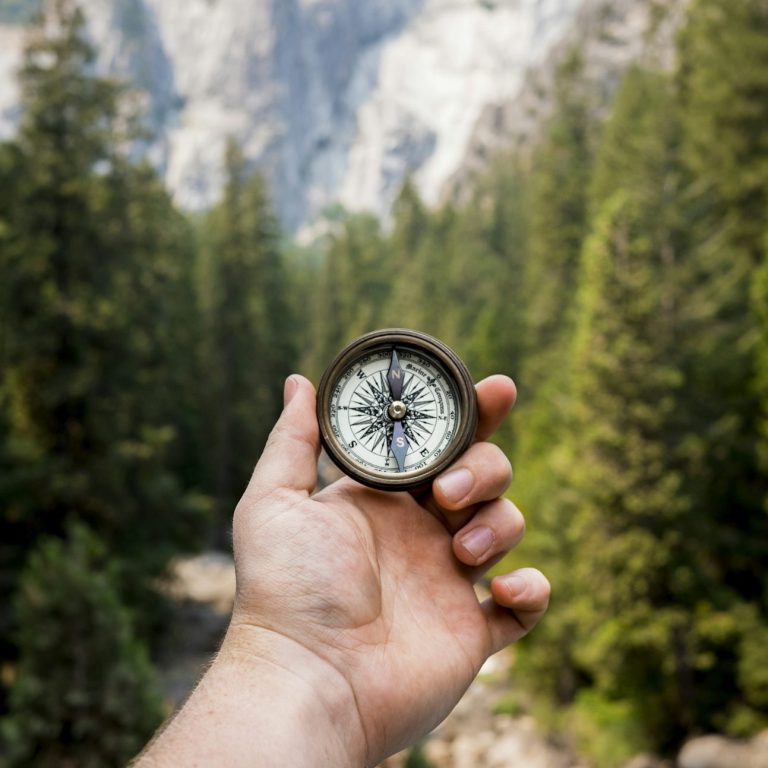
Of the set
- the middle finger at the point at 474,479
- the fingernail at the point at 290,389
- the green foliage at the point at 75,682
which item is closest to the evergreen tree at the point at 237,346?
the green foliage at the point at 75,682

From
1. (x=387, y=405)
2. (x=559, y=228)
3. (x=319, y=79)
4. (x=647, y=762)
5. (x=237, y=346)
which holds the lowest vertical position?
(x=647, y=762)

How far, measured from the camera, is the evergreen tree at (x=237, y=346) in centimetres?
2970

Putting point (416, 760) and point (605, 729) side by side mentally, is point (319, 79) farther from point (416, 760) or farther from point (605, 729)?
point (416, 760)

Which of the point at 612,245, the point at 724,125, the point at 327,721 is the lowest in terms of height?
the point at 327,721

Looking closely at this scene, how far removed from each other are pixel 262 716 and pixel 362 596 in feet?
2.02

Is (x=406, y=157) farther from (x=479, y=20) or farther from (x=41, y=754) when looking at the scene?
(x=41, y=754)

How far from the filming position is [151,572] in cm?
1702

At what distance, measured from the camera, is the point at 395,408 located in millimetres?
3129

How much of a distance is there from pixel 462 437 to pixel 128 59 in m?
179

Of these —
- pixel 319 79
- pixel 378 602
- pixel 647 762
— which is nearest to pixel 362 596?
pixel 378 602

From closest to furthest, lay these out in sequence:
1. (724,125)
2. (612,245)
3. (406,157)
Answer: (612,245) → (724,125) → (406,157)

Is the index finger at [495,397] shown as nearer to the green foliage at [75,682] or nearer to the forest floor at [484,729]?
the green foliage at [75,682]

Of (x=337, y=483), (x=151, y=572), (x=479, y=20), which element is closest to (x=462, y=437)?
(x=337, y=483)

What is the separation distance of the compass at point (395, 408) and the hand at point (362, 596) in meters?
0.09
